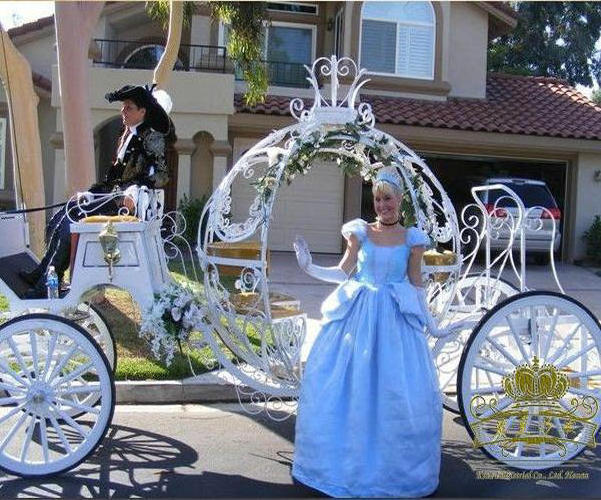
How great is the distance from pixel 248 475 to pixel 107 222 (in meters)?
1.80

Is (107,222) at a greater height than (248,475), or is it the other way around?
(107,222)

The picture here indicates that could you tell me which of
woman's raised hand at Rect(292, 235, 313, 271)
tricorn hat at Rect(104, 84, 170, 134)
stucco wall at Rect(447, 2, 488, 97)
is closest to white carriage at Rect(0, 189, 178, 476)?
tricorn hat at Rect(104, 84, 170, 134)

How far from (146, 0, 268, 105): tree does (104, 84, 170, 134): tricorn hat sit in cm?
583

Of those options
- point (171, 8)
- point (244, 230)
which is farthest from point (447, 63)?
point (244, 230)

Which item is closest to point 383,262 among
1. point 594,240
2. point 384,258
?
point 384,258

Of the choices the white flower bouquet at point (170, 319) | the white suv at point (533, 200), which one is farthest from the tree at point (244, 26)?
the white flower bouquet at point (170, 319)

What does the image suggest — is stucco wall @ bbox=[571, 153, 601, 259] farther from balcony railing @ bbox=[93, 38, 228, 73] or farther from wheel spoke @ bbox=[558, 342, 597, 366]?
wheel spoke @ bbox=[558, 342, 597, 366]

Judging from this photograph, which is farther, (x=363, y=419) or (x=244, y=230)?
(x=244, y=230)

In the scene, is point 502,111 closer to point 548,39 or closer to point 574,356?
point 574,356

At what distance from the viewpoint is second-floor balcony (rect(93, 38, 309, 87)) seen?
15.9 meters

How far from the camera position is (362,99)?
16406 mm

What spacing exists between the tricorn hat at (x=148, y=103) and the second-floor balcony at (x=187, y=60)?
11.1 m

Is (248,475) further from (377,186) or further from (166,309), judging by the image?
(377,186)

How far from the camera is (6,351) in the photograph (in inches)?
187
